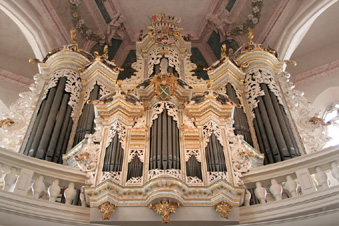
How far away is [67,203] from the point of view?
515cm

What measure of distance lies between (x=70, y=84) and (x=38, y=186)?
388 centimetres

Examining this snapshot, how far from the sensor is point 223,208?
4977mm

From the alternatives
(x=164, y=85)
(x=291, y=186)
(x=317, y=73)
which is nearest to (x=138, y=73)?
(x=164, y=85)

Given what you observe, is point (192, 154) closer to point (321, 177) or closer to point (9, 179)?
point (321, 177)

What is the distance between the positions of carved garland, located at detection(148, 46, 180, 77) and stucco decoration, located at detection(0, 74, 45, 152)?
106 inches

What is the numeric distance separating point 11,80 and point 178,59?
5690 mm

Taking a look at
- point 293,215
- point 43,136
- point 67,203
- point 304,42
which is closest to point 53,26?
point 43,136

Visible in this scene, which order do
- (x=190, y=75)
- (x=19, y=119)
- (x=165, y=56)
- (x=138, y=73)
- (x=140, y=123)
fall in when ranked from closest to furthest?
(x=140, y=123), (x=19, y=119), (x=165, y=56), (x=190, y=75), (x=138, y=73)

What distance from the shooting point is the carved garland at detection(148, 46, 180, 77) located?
880 centimetres

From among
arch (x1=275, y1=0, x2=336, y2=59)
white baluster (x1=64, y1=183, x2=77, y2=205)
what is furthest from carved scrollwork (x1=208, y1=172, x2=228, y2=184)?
arch (x1=275, y1=0, x2=336, y2=59)

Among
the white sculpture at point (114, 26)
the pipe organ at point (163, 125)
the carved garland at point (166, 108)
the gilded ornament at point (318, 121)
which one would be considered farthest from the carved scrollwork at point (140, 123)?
the white sculpture at point (114, 26)

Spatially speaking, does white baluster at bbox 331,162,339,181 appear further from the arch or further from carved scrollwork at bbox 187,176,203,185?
the arch

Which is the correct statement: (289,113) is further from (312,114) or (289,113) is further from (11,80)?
(11,80)

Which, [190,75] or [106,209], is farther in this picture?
[190,75]
